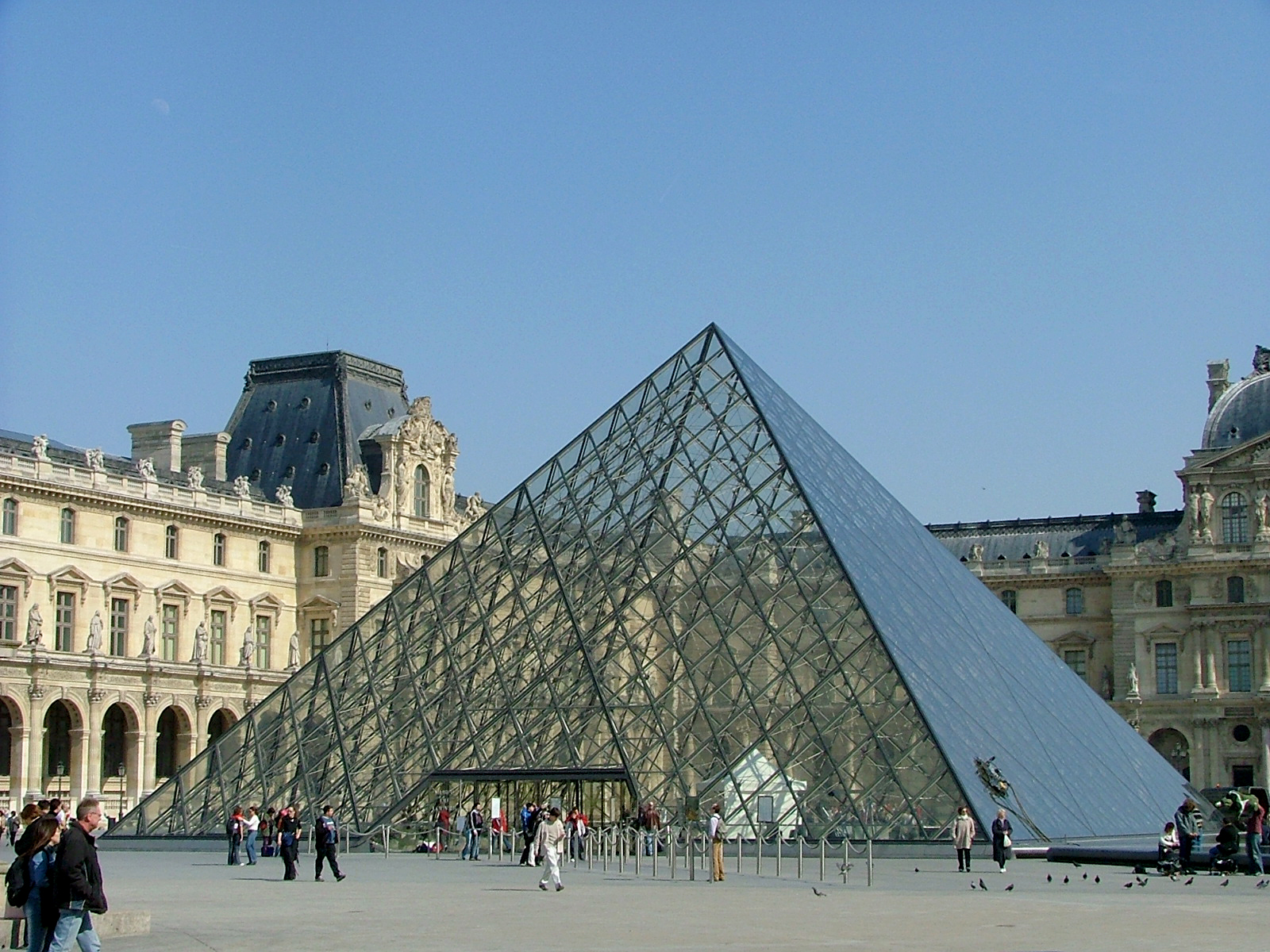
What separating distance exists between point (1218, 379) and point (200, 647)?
44.6 metres

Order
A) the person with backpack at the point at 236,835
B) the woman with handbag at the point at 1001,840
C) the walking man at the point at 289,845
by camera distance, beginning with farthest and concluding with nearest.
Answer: the person with backpack at the point at 236,835, the walking man at the point at 289,845, the woman with handbag at the point at 1001,840

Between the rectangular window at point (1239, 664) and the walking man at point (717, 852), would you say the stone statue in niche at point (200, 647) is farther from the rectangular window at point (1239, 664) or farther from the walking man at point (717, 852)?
the walking man at point (717, 852)

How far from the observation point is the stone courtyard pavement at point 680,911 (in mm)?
16141

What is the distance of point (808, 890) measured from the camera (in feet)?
74.4

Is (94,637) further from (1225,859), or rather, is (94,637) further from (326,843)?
(1225,859)

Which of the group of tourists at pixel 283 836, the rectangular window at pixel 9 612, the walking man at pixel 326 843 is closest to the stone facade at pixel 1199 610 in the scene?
the rectangular window at pixel 9 612

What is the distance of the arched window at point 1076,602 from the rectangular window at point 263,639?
34718 millimetres

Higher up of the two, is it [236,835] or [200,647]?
[200,647]

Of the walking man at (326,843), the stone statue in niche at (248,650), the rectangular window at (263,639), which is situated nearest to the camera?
the walking man at (326,843)

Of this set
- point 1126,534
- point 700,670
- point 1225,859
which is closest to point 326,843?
point 700,670

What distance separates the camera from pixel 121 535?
6259cm

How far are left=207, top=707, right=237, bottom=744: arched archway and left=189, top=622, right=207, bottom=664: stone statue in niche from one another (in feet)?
7.25

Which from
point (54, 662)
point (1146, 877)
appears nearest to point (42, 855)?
point (1146, 877)

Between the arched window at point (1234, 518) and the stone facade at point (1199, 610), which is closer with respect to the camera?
the stone facade at point (1199, 610)
